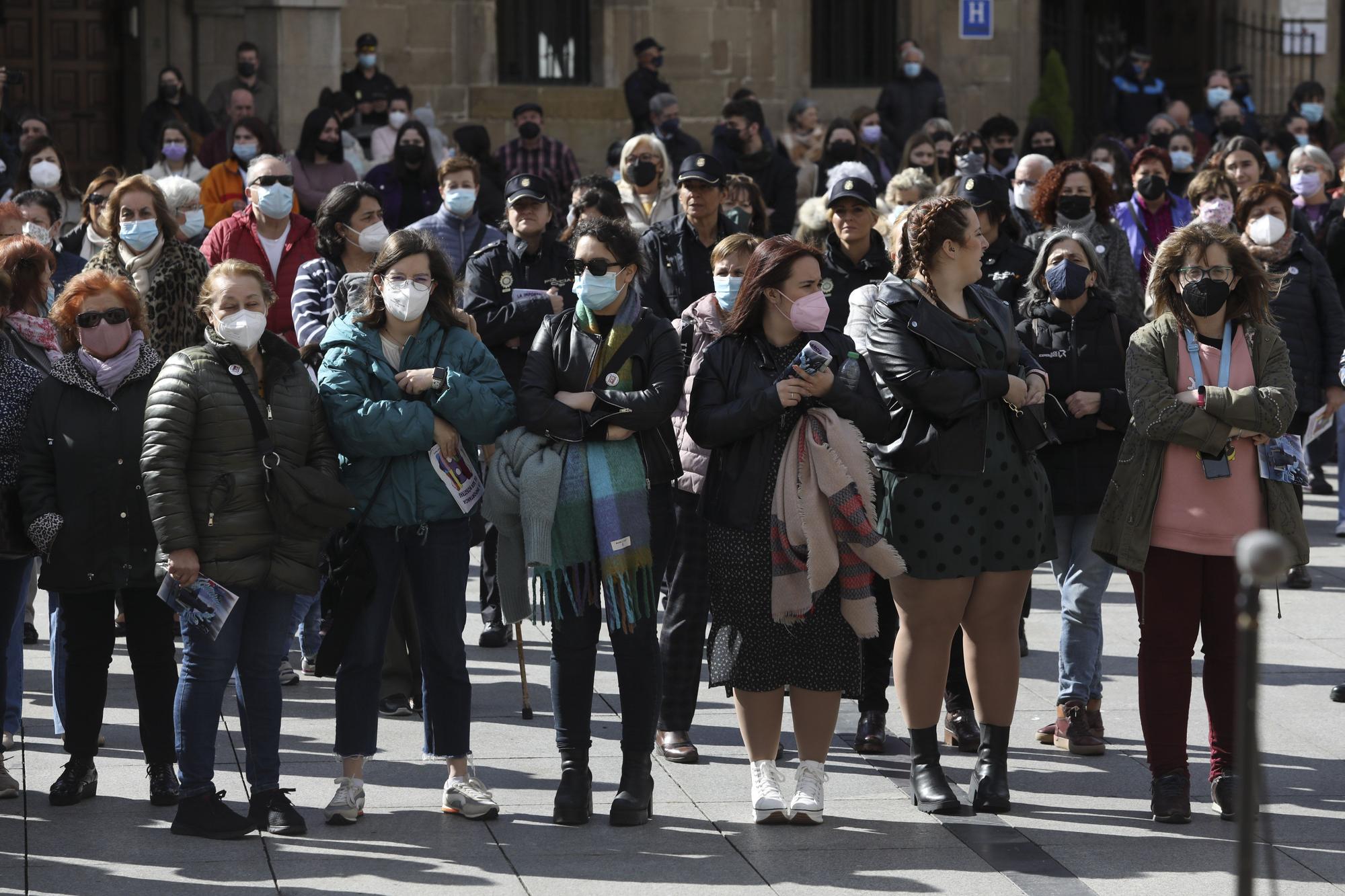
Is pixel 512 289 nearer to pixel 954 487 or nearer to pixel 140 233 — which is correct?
pixel 140 233

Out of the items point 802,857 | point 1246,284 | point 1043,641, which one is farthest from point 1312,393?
point 802,857

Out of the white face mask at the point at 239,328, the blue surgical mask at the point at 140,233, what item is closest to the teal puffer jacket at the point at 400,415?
the white face mask at the point at 239,328

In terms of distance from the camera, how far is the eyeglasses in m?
6.64

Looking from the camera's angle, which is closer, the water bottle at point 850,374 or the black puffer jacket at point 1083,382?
the water bottle at point 850,374

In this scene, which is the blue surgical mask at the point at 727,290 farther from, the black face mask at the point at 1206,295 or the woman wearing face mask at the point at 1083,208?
the woman wearing face mask at the point at 1083,208

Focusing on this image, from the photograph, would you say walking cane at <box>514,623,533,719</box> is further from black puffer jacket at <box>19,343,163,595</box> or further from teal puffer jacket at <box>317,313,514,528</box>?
black puffer jacket at <box>19,343,163,595</box>

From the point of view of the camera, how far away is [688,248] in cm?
874

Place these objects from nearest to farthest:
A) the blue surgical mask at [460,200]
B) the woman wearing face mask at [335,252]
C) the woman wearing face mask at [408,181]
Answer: the woman wearing face mask at [335,252] → the blue surgical mask at [460,200] → the woman wearing face mask at [408,181]

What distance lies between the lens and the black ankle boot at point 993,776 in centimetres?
664

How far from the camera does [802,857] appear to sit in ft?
20.2

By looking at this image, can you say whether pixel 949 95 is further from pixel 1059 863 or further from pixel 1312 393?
pixel 1059 863

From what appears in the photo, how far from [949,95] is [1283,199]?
521 inches

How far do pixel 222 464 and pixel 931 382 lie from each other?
7.28 feet

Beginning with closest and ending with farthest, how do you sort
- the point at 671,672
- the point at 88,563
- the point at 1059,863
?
the point at 1059,863, the point at 88,563, the point at 671,672
